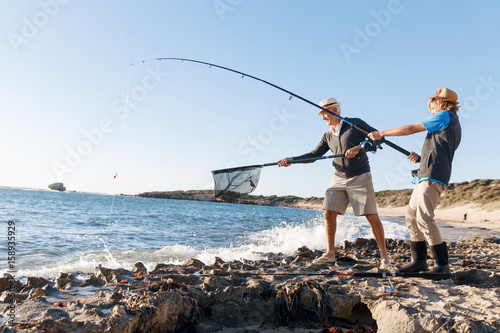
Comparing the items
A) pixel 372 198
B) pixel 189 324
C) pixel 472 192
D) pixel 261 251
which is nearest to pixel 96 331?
pixel 189 324

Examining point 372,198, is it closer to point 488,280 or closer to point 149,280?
point 488,280

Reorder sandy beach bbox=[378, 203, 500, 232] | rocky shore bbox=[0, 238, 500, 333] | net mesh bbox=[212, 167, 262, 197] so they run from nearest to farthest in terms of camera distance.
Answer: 1. rocky shore bbox=[0, 238, 500, 333]
2. net mesh bbox=[212, 167, 262, 197]
3. sandy beach bbox=[378, 203, 500, 232]

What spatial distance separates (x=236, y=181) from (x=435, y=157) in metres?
2.98

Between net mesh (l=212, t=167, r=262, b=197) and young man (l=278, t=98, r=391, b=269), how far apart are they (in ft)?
2.29

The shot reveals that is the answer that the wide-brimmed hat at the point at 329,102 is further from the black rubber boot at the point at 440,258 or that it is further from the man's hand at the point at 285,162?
the black rubber boot at the point at 440,258

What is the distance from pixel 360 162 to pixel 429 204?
118 cm

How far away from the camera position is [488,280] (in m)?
3.77

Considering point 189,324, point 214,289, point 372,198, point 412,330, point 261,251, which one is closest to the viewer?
point 412,330

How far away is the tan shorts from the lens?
15.2 feet

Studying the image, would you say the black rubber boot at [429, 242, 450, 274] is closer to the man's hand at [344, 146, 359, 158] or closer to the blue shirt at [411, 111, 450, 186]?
the blue shirt at [411, 111, 450, 186]

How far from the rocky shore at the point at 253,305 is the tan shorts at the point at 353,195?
3.56 ft

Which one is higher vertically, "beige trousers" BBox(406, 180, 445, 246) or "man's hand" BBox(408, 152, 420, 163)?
"man's hand" BBox(408, 152, 420, 163)

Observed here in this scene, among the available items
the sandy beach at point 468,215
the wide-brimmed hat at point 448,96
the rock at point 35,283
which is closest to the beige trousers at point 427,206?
the wide-brimmed hat at point 448,96

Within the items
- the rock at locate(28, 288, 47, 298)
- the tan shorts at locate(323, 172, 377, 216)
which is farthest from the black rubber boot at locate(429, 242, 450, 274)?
Result: the rock at locate(28, 288, 47, 298)
